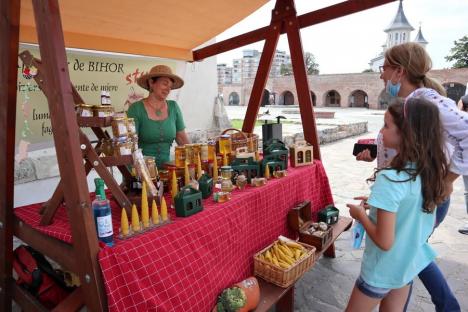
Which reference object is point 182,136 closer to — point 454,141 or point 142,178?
point 142,178

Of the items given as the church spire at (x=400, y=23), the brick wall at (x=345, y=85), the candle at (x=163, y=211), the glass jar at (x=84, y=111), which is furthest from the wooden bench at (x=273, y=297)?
the church spire at (x=400, y=23)

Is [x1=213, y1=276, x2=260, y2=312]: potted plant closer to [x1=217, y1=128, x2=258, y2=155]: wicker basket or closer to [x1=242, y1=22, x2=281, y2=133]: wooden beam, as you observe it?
[x1=217, y1=128, x2=258, y2=155]: wicker basket

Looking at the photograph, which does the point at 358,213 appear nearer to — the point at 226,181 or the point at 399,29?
the point at 226,181

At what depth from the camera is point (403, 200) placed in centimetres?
148

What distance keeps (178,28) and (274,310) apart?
297cm

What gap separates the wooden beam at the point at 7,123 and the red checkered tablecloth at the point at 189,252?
0.11 metres

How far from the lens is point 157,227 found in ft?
5.12

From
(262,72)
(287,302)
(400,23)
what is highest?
(400,23)

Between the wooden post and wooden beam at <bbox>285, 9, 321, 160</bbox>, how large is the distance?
2314 mm

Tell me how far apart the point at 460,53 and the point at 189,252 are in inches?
2112

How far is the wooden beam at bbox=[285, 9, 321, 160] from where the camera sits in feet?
10.4

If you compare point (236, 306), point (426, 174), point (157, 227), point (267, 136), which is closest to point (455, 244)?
point (267, 136)

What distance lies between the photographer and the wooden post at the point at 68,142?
1.27m

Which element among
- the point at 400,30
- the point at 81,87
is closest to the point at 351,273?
the point at 81,87
